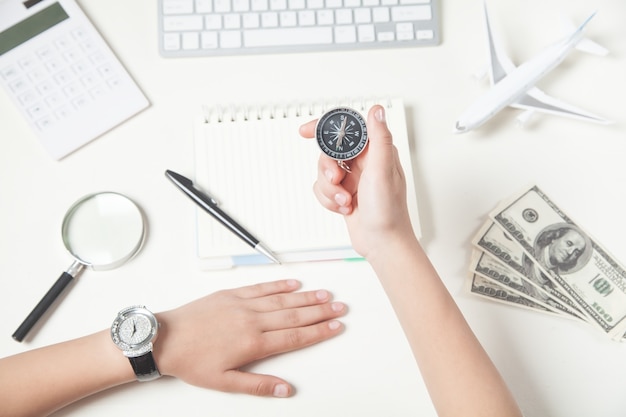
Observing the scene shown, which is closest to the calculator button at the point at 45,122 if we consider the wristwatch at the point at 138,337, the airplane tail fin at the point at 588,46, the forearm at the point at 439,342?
the wristwatch at the point at 138,337

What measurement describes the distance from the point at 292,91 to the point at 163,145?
0.77ft

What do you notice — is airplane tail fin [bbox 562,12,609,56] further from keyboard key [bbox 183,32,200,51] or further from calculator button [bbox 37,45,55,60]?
calculator button [bbox 37,45,55,60]

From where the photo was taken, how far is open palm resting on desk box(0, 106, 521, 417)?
0.78m

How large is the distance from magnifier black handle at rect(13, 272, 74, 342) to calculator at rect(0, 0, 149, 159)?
210 mm

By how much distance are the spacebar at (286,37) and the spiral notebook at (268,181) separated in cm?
11

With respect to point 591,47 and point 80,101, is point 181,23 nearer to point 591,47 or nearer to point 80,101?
point 80,101

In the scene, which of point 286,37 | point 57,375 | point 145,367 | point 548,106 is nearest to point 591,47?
point 548,106

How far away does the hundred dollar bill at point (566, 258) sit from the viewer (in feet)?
2.95

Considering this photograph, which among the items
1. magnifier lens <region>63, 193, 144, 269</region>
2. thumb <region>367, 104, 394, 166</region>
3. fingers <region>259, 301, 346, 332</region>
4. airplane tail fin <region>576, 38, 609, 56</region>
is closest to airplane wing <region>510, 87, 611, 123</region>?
airplane tail fin <region>576, 38, 609, 56</region>

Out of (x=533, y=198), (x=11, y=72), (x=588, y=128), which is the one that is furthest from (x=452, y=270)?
(x=11, y=72)

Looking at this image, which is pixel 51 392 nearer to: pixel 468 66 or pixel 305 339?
pixel 305 339

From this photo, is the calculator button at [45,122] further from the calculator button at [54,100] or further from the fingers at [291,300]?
the fingers at [291,300]

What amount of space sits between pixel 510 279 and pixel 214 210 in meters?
0.47

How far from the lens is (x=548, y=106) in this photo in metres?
0.97
